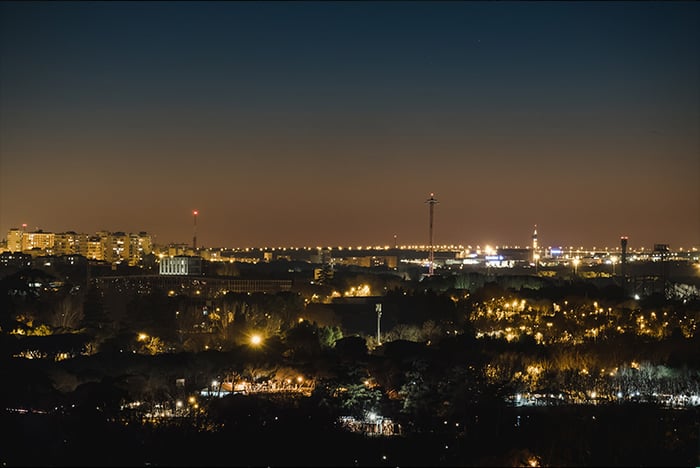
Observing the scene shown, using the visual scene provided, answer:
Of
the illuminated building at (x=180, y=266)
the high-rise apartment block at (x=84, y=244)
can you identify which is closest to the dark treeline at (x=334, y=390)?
the illuminated building at (x=180, y=266)

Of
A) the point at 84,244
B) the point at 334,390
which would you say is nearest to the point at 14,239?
the point at 84,244

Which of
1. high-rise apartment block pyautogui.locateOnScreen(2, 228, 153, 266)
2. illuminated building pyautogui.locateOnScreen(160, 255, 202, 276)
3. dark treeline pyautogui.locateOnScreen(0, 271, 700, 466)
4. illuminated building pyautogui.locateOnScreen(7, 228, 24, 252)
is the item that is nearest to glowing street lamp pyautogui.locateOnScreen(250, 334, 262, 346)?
dark treeline pyautogui.locateOnScreen(0, 271, 700, 466)

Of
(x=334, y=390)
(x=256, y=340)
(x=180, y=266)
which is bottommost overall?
(x=334, y=390)

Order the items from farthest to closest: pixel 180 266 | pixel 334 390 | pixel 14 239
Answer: pixel 14 239, pixel 180 266, pixel 334 390

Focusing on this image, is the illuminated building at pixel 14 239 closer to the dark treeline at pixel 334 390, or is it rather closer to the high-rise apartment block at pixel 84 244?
the high-rise apartment block at pixel 84 244

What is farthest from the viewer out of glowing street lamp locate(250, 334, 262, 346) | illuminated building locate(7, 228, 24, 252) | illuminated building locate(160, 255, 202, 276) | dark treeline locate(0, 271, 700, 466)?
illuminated building locate(7, 228, 24, 252)

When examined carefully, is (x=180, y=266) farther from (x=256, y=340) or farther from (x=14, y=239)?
(x=256, y=340)

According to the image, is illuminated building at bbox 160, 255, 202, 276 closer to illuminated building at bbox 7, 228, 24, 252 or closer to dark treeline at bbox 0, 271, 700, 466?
illuminated building at bbox 7, 228, 24, 252

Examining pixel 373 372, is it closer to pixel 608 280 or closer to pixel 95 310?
pixel 95 310

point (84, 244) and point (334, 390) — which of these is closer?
point (334, 390)

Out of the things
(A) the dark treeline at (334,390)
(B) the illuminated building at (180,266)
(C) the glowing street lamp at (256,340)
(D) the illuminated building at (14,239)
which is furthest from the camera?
(D) the illuminated building at (14,239)

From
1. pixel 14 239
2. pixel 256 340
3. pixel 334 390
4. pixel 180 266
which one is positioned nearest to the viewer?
pixel 334 390
